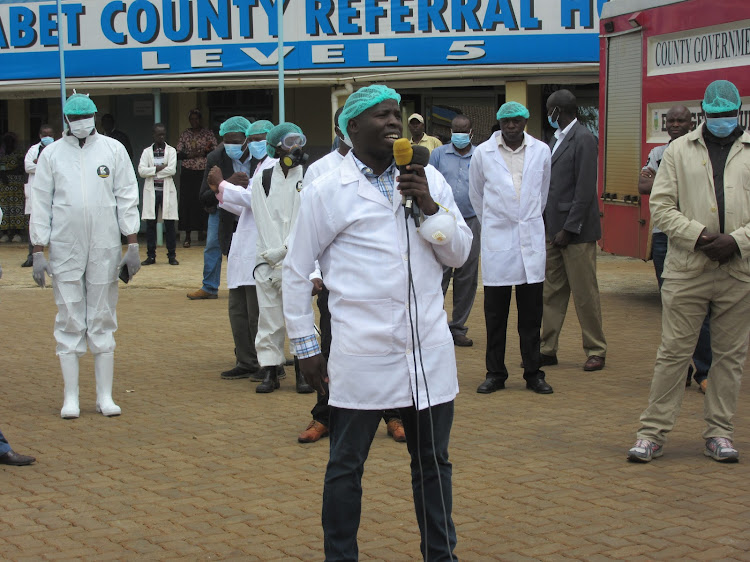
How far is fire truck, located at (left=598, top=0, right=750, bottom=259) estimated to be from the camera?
1024cm

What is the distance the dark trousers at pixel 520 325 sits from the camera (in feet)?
26.3

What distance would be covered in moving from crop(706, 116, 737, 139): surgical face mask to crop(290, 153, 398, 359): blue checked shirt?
2589 millimetres

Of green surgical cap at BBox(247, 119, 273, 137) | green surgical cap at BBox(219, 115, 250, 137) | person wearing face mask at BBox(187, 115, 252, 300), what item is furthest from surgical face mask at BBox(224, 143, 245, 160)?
green surgical cap at BBox(247, 119, 273, 137)

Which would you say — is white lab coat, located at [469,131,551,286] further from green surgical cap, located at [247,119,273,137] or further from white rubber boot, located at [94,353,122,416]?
white rubber boot, located at [94,353,122,416]

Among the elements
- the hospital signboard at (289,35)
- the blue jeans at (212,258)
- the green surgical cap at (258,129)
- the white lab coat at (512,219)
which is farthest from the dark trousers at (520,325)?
the hospital signboard at (289,35)

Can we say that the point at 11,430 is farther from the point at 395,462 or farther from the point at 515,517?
the point at 515,517

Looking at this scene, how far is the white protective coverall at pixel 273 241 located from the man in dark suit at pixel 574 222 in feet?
7.46

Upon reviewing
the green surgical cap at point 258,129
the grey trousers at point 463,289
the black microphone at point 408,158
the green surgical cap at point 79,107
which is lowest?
the grey trousers at point 463,289

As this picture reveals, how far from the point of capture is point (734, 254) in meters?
5.93

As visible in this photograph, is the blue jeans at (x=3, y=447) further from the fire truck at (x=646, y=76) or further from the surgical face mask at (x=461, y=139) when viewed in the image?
the fire truck at (x=646, y=76)

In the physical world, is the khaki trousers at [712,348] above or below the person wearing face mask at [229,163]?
below

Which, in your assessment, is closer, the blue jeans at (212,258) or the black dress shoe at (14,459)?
the black dress shoe at (14,459)

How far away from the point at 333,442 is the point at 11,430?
147 inches

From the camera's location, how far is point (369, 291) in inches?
163
